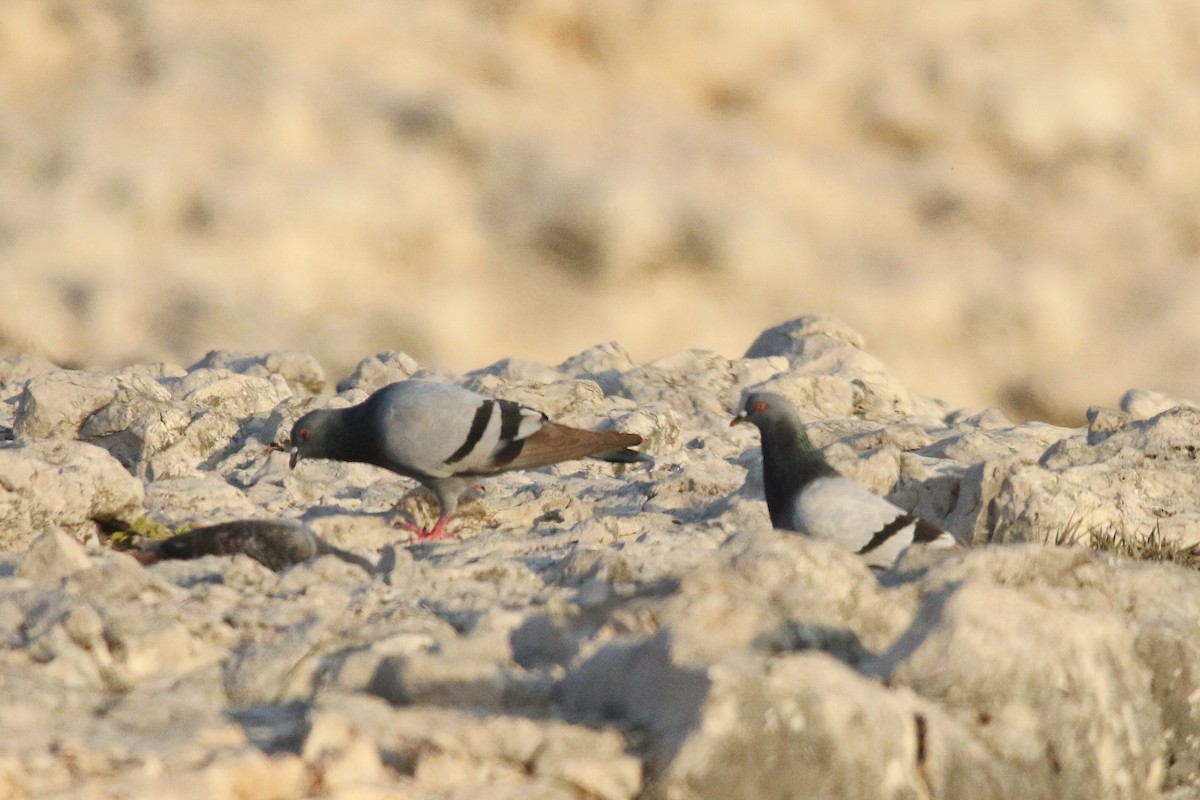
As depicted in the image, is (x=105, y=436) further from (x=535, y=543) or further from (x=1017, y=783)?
(x=1017, y=783)

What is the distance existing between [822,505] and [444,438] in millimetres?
1909

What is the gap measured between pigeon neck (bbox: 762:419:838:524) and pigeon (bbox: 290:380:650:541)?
3.81 feet

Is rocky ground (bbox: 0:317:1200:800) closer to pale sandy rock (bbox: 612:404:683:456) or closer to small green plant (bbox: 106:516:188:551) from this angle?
small green plant (bbox: 106:516:188:551)

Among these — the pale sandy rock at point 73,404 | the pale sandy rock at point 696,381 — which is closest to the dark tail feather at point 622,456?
the pale sandy rock at point 696,381

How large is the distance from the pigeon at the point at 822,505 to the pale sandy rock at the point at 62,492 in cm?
255

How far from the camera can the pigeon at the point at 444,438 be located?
21.7 feet

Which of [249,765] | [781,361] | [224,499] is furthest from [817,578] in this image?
[781,361]

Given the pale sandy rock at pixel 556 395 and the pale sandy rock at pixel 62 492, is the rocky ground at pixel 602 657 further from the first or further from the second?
the pale sandy rock at pixel 556 395

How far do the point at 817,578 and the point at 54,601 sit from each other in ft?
6.70

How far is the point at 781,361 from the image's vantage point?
36.6 ft

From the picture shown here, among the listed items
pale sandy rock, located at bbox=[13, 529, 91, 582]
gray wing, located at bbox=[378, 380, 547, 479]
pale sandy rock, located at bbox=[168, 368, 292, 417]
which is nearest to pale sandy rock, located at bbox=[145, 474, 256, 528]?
gray wing, located at bbox=[378, 380, 547, 479]

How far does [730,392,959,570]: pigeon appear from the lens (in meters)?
5.20

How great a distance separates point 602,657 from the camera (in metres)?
3.61

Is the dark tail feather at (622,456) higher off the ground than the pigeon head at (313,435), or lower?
higher
